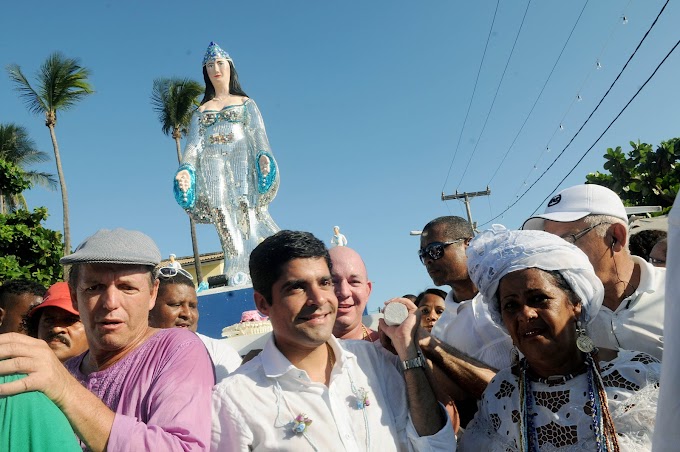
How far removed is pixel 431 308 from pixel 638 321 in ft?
7.39

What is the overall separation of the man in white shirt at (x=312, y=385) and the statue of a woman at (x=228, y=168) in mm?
6874

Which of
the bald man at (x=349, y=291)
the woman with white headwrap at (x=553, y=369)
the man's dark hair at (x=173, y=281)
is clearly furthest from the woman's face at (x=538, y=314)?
the man's dark hair at (x=173, y=281)

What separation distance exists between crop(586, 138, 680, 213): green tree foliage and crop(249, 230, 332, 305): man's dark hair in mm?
12837

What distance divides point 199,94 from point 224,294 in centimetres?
1732

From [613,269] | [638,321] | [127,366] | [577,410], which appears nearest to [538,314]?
[577,410]

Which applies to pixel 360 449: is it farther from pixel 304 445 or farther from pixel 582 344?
pixel 582 344

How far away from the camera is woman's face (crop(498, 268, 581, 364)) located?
206cm

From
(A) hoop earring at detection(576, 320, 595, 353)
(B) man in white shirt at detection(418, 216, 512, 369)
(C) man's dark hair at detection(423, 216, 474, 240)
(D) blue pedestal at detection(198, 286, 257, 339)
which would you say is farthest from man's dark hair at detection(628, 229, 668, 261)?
(D) blue pedestal at detection(198, 286, 257, 339)

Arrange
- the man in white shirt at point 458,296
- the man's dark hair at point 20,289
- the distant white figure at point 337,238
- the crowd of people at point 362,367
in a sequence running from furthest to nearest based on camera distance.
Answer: the distant white figure at point 337,238
the man's dark hair at point 20,289
the man in white shirt at point 458,296
the crowd of people at point 362,367

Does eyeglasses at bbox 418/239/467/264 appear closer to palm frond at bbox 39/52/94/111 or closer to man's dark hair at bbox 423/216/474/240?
man's dark hair at bbox 423/216/474/240

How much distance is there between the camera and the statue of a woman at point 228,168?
900 cm

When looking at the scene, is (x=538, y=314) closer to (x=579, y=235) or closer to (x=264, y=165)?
(x=579, y=235)

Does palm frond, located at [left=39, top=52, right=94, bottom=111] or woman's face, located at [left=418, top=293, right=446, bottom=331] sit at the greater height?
palm frond, located at [left=39, top=52, right=94, bottom=111]

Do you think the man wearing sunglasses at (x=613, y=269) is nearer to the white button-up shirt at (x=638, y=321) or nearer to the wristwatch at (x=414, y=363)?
the white button-up shirt at (x=638, y=321)
